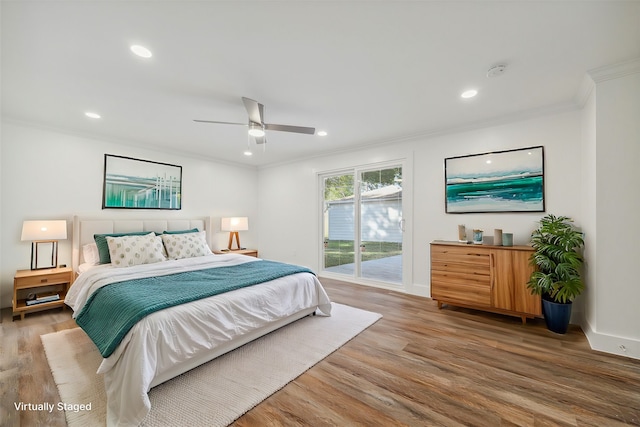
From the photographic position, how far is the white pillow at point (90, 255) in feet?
11.9

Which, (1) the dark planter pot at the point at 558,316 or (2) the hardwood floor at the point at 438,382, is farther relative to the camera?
(1) the dark planter pot at the point at 558,316

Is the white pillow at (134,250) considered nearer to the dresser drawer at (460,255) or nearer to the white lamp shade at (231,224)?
the white lamp shade at (231,224)

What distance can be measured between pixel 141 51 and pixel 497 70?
3.01 meters

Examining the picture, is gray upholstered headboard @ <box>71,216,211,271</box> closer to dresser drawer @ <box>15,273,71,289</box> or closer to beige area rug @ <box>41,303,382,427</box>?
dresser drawer @ <box>15,273,71,289</box>

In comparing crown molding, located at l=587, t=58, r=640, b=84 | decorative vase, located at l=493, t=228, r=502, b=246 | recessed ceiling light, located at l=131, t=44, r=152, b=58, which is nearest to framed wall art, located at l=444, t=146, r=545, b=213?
decorative vase, located at l=493, t=228, r=502, b=246

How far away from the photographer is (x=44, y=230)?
3.36 metres

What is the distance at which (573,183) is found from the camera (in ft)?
10.1

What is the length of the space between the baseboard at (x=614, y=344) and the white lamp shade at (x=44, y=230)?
618cm

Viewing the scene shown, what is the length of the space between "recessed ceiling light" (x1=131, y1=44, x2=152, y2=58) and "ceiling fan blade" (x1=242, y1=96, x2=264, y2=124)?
30.6 inches

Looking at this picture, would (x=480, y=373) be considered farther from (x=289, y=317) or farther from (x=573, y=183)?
(x=573, y=183)

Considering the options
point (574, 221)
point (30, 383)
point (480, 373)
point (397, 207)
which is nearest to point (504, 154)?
point (574, 221)

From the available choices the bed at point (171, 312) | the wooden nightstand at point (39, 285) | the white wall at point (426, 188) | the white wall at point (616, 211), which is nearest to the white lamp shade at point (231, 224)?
the white wall at point (426, 188)

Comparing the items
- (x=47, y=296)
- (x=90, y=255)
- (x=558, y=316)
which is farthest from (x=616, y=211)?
(x=47, y=296)

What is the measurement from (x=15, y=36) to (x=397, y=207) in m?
4.55
